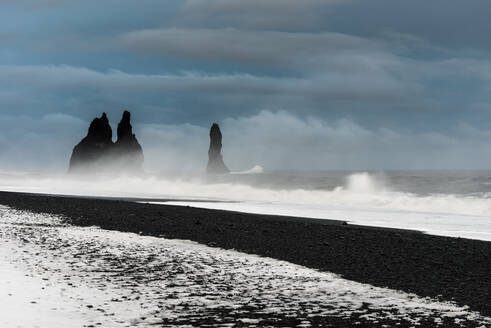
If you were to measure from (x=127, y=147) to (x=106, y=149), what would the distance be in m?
6.06

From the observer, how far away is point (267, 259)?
18.9 meters

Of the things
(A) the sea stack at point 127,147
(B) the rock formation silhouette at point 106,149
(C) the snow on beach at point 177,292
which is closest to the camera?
(C) the snow on beach at point 177,292

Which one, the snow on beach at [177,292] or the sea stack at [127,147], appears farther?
the sea stack at [127,147]

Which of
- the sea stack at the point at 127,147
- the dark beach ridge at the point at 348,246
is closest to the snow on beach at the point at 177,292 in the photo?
the dark beach ridge at the point at 348,246

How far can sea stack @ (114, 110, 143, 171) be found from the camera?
167 meters

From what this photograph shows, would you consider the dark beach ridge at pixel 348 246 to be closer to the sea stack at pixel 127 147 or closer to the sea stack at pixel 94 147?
the sea stack at pixel 127 147

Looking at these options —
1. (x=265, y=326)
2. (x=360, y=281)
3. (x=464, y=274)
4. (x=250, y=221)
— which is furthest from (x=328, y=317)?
(x=250, y=221)

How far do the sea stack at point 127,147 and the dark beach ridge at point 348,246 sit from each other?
133197 millimetres

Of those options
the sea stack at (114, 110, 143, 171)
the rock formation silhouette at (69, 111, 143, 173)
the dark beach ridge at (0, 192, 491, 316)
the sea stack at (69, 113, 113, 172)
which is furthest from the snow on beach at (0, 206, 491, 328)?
the sea stack at (69, 113, 113, 172)

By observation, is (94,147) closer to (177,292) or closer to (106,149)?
(106,149)

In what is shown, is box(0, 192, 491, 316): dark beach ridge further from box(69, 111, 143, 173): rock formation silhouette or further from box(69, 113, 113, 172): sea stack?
box(69, 113, 113, 172): sea stack

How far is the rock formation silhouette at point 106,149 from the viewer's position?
166 m

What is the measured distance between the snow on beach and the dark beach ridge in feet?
3.79

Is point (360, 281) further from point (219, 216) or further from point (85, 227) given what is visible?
point (219, 216)
